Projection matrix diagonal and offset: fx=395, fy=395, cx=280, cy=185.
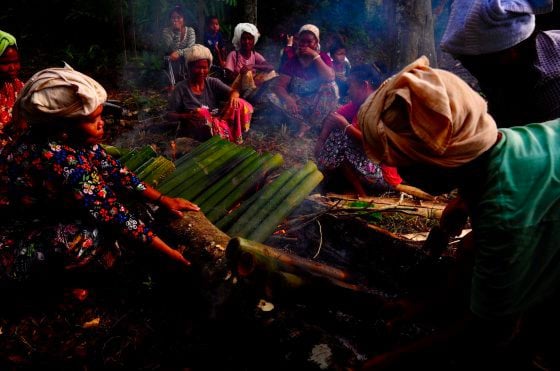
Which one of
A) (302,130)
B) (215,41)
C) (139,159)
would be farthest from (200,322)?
(215,41)

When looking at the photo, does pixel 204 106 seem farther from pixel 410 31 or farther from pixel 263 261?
pixel 263 261

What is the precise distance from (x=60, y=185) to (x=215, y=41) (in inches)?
289

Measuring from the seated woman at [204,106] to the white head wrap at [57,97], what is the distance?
321cm

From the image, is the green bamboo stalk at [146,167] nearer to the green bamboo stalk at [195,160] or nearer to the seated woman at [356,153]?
the green bamboo stalk at [195,160]

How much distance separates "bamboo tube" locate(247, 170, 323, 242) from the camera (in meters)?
3.28

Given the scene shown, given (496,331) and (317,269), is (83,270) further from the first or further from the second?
(496,331)

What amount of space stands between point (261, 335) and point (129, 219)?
1.17 m

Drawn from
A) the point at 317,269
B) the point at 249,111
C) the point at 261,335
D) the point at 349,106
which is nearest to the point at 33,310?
the point at 261,335

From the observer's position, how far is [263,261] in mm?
2191

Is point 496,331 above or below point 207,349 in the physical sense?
above

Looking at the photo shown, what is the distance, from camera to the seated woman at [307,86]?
22.9 feet

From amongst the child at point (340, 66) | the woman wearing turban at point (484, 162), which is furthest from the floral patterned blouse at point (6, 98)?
the child at point (340, 66)

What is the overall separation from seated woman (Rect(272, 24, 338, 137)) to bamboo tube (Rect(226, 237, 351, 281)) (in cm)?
482

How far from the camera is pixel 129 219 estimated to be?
2.64m
